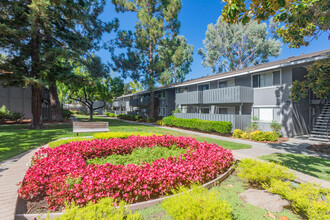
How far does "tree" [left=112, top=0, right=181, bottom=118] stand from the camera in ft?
80.3

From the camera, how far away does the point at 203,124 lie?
16391mm

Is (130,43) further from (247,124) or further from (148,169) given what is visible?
(148,169)

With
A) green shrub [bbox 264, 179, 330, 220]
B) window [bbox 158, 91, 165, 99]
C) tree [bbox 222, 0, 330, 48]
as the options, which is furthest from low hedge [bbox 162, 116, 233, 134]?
green shrub [bbox 264, 179, 330, 220]

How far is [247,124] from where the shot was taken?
1508 centimetres

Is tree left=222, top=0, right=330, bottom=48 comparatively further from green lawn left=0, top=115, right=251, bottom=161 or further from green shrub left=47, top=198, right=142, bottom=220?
green lawn left=0, top=115, right=251, bottom=161

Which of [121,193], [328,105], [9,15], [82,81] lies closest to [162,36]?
[82,81]

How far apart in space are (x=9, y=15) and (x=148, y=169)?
2115 cm

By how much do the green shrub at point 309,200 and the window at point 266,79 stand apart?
1354 centimetres

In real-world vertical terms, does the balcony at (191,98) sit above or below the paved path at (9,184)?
above

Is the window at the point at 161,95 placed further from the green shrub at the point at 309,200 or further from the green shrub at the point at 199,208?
the green shrub at the point at 199,208

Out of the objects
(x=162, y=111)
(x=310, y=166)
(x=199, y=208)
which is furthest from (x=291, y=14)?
(x=162, y=111)

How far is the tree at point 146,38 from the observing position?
24.5 metres

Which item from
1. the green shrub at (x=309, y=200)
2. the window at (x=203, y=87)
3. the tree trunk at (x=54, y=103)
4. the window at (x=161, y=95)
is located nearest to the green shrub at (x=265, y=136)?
the green shrub at (x=309, y=200)

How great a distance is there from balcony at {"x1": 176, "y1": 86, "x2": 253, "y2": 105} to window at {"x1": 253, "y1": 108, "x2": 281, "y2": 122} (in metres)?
1.28
